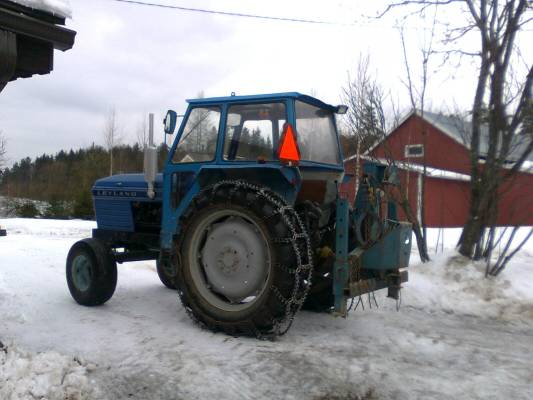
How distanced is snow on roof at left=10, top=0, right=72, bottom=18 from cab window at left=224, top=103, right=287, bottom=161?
1797mm

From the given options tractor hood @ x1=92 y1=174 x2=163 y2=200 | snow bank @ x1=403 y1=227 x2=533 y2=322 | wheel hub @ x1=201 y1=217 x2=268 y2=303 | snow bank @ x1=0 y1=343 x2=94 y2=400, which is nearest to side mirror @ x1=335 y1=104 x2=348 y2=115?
wheel hub @ x1=201 y1=217 x2=268 y2=303

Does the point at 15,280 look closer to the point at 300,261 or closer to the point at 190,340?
the point at 190,340

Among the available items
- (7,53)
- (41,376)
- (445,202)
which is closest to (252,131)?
(7,53)

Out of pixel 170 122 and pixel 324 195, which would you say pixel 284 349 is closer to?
pixel 324 195

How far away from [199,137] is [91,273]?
2.06 meters

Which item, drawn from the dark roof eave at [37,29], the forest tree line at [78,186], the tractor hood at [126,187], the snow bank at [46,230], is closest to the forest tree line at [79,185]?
the forest tree line at [78,186]

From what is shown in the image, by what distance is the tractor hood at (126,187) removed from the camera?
19.6 ft

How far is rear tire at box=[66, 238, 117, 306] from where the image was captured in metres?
5.82

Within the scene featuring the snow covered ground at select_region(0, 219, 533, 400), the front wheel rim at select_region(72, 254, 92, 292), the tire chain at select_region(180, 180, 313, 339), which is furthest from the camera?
the front wheel rim at select_region(72, 254, 92, 292)

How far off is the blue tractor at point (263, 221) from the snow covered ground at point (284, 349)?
1.27 feet

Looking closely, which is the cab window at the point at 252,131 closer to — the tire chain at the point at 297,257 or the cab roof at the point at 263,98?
the cab roof at the point at 263,98

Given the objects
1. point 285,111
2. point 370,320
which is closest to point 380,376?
point 370,320

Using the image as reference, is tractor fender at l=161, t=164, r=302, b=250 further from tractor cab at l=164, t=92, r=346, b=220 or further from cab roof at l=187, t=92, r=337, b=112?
cab roof at l=187, t=92, r=337, b=112

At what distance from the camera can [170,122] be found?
552 centimetres
